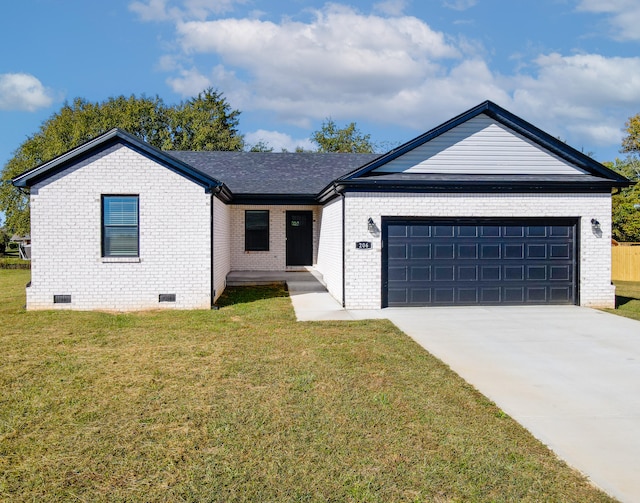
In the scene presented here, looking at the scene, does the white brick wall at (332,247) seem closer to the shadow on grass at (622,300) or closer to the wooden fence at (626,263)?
the shadow on grass at (622,300)

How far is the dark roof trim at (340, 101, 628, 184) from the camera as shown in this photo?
12.5m

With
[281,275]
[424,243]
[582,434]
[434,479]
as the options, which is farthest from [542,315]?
[281,275]

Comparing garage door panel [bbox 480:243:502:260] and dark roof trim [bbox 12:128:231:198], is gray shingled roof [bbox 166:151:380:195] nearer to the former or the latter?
dark roof trim [bbox 12:128:231:198]

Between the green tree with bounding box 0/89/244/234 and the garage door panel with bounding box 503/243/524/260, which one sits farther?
the green tree with bounding box 0/89/244/234

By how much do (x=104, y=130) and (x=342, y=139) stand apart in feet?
72.3

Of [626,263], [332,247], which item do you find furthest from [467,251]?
[626,263]

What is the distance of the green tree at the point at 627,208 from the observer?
31.8 metres

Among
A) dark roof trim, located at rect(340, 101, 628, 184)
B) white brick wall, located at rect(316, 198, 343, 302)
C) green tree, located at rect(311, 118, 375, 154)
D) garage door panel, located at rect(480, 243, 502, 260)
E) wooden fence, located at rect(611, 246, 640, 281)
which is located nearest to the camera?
dark roof trim, located at rect(340, 101, 628, 184)

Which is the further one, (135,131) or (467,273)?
(135,131)

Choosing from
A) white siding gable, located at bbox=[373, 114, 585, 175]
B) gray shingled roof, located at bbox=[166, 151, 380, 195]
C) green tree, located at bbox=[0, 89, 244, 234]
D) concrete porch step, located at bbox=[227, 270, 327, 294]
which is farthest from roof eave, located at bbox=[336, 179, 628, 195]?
green tree, located at bbox=[0, 89, 244, 234]

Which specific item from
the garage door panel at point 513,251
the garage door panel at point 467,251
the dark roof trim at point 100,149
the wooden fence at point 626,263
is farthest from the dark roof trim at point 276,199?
the wooden fence at point 626,263

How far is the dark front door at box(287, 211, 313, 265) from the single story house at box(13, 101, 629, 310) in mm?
6637

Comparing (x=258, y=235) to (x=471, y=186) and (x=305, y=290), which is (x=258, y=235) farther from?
(x=471, y=186)

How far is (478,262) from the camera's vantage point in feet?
41.2
